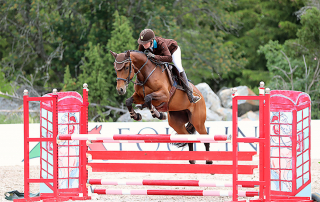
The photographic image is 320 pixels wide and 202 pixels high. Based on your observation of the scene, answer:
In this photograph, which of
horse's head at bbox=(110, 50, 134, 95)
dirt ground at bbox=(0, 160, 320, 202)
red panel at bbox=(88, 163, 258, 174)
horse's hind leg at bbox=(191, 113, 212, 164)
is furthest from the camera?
horse's hind leg at bbox=(191, 113, 212, 164)

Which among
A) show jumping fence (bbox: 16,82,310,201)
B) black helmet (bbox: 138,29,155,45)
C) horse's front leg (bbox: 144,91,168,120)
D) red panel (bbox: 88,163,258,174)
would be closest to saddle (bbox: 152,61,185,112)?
horse's front leg (bbox: 144,91,168,120)

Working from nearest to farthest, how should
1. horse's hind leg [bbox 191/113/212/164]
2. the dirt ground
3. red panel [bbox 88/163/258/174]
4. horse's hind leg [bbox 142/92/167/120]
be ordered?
1. red panel [bbox 88/163/258/174]
2. horse's hind leg [bbox 142/92/167/120]
3. the dirt ground
4. horse's hind leg [bbox 191/113/212/164]

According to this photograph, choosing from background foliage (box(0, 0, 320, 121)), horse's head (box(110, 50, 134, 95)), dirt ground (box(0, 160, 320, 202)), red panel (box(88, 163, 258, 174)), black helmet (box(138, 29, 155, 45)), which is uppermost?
background foliage (box(0, 0, 320, 121))

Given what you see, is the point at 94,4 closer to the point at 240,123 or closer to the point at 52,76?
the point at 52,76

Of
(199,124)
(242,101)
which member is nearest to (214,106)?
(242,101)

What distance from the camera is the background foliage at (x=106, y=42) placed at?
10.2 m

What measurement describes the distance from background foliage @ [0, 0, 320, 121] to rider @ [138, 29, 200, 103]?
5.58m

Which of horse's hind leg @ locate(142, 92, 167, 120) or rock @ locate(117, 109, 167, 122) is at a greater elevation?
horse's hind leg @ locate(142, 92, 167, 120)

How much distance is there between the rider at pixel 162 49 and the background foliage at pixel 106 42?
18.3ft

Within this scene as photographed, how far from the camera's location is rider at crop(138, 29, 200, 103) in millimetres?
4016

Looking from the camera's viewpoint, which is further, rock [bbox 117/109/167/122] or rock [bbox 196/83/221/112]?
rock [bbox 196/83/221/112]

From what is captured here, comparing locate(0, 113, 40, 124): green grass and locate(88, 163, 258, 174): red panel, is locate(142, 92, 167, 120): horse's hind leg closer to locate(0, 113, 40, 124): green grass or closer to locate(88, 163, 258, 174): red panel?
locate(88, 163, 258, 174): red panel

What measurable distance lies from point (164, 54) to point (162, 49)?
73 mm

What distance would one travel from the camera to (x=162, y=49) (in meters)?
4.25
